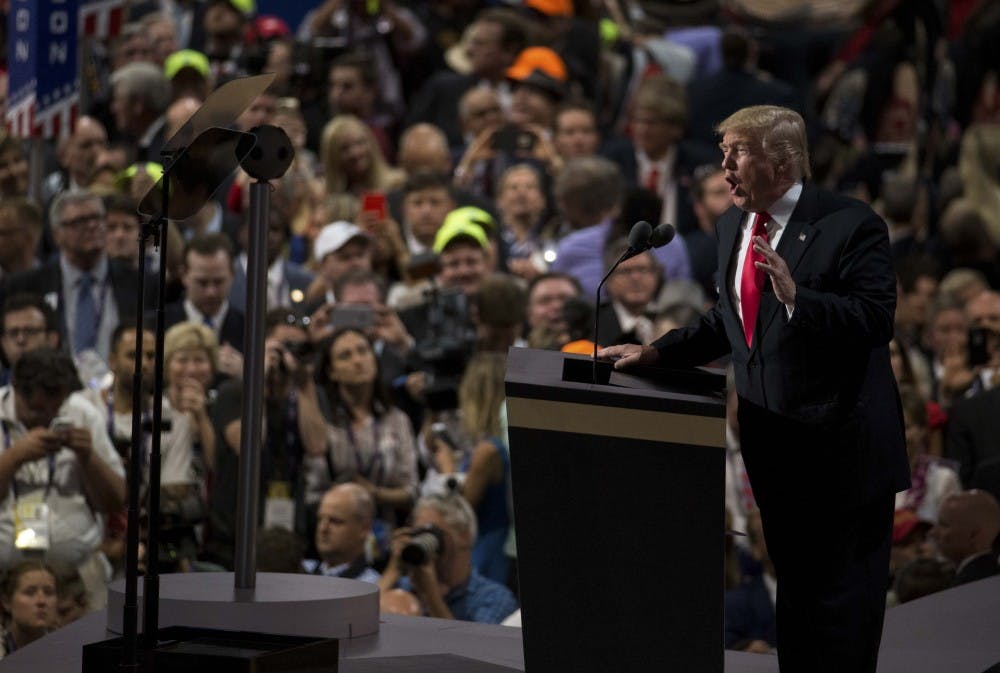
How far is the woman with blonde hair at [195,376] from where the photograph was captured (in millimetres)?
8383

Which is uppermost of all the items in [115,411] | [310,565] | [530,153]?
[530,153]

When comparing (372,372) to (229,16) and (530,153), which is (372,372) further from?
(229,16)

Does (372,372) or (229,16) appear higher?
(229,16)

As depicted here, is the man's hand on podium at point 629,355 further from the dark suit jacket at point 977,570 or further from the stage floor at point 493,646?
the dark suit jacket at point 977,570

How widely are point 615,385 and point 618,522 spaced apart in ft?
1.03

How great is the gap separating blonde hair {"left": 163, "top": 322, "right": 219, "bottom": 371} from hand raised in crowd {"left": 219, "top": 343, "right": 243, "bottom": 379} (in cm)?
8

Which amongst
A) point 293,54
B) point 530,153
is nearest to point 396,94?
point 293,54

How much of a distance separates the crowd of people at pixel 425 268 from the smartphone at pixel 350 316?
0.05 feet

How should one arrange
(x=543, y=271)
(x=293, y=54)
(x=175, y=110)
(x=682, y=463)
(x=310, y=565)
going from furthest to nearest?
1. (x=293, y=54)
2. (x=175, y=110)
3. (x=543, y=271)
4. (x=310, y=565)
5. (x=682, y=463)

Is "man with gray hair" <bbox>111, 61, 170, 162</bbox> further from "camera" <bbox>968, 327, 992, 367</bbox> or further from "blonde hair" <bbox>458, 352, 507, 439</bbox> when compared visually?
"camera" <bbox>968, 327, 992, 367</bbox>

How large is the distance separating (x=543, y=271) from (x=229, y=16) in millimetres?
4051

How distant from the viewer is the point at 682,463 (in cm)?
421

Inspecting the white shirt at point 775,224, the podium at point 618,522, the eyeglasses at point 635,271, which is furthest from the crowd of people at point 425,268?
the white shirt at point 775,224

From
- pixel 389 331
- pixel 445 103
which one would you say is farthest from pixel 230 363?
pixel 445 103
